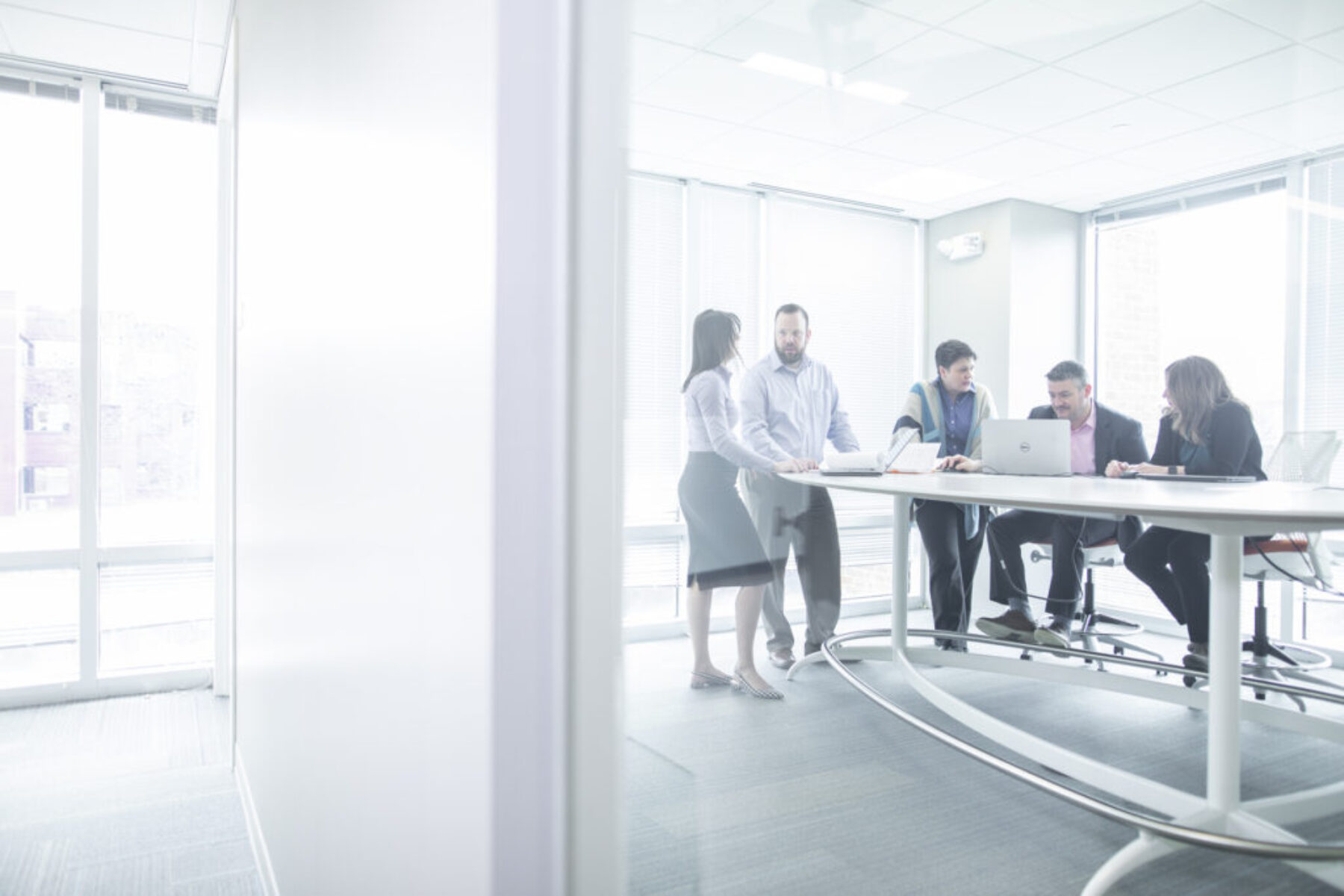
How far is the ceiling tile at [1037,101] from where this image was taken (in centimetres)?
250

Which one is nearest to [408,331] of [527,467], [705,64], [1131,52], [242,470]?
[527,467]

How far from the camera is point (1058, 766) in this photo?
183 centimetres

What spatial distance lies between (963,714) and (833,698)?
2.71 ft

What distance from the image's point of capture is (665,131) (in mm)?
771

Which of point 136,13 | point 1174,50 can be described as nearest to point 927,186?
point 1174,50

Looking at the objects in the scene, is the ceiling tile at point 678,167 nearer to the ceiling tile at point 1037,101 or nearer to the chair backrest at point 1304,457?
the chair backrest at point 1304,457

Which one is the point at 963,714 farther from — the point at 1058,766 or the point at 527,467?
the point at 527,467

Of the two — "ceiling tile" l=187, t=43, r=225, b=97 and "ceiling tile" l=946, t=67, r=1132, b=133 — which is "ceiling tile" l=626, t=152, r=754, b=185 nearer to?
"ceiling tile" l=946, t=67, r=1132, b=133

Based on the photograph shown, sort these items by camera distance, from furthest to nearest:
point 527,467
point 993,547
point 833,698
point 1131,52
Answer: point 993,547
point 1131,52
point 833,698
point 527,467

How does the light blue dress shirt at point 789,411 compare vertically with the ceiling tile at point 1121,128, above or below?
below

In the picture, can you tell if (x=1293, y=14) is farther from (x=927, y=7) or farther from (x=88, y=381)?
(x=88, y=381)

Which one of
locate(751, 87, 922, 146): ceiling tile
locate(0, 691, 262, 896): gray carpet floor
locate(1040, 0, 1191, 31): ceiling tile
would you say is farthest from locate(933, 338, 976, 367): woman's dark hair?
locate(0, 691, 262, 896): gray carpet floor

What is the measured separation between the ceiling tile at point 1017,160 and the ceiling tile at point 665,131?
1417mm

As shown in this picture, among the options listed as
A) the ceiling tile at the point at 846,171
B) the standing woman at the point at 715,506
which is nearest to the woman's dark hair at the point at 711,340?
the standing woman at the point at 715,506
